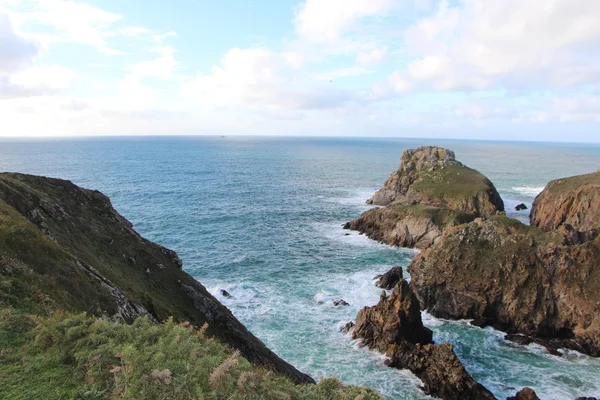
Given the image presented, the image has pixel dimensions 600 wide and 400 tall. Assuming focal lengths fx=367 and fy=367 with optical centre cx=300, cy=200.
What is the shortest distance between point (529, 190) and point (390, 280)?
335ft

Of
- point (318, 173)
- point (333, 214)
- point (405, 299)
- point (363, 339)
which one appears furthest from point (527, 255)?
point (318, 173)

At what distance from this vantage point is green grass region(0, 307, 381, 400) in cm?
1038

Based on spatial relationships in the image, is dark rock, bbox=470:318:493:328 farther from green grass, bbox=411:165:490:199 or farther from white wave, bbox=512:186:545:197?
white wave, bbox=512:186:545:197

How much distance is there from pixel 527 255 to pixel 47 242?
4695cm

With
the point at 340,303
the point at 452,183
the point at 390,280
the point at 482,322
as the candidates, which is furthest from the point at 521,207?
the point at 340,303

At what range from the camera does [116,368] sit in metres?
10.6

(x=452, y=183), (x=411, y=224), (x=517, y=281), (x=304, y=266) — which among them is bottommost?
(x=304, y=266)

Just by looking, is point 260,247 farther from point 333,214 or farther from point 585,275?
point 585,275

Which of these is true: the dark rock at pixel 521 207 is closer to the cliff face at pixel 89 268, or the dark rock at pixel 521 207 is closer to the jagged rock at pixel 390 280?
the jagged rock at pixel 390 280

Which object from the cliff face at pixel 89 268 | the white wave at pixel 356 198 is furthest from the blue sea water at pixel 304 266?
the cliff face at pixel 89 268

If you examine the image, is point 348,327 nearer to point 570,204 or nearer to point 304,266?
point 304,266

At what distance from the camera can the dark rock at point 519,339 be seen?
3753 cm

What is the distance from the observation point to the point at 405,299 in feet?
120

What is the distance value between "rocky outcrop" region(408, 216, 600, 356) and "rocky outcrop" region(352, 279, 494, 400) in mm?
8801
